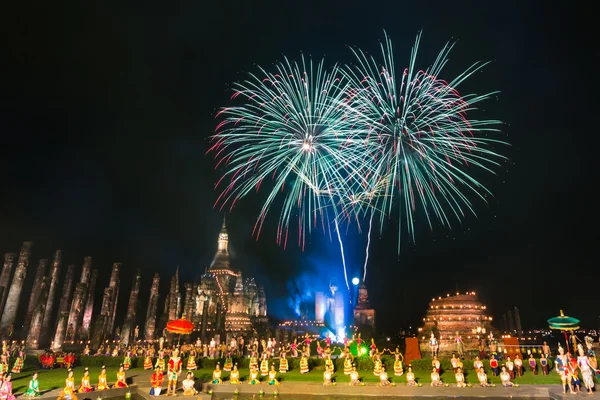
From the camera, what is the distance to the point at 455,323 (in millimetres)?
38688

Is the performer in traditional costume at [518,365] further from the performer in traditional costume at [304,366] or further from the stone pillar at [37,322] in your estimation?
the stone pillar at [37,322]

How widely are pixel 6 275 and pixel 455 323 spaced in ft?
167

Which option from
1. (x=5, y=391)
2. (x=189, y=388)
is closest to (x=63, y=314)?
(x=5, y=391)

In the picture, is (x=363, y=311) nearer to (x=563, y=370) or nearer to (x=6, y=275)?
(x=6, y=275)

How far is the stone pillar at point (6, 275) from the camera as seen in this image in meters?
44.8

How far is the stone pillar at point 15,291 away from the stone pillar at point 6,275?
0.74 m

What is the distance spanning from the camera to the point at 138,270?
61531 mm

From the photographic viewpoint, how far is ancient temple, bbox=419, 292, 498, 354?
37.4 metres

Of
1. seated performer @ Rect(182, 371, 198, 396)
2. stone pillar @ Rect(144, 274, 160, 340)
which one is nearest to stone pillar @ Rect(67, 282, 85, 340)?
stone pillar @ Rect(144, 274, 160, 340)

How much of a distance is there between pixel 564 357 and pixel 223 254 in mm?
107324

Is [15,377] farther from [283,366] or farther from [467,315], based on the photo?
[467,315]

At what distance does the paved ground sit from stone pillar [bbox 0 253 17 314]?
33.5 m

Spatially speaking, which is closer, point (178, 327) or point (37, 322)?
point (178, 327)

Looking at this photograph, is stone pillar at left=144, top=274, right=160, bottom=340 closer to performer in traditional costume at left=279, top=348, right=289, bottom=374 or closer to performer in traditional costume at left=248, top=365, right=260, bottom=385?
performer in traditional costume at left=279, top=348, right=289, bottom=374
